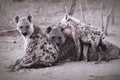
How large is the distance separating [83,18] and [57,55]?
1.00 feet

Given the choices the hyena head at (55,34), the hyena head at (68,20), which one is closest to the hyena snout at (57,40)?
the hyena head at (55,34)

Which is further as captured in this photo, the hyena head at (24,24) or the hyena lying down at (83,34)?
the hyena lying down at (83,34)

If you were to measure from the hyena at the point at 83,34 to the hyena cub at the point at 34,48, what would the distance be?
0.14m

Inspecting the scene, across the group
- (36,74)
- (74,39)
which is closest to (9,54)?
(36,74)

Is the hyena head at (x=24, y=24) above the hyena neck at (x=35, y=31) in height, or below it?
above

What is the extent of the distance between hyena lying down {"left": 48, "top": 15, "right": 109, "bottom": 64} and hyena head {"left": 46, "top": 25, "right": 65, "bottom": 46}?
0.03 m

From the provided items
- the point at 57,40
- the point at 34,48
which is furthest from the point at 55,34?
the point at 34,48

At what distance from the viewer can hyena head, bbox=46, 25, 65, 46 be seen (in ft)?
8.55

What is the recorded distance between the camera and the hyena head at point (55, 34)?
2.61 meters

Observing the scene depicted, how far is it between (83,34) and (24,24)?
0.41 meters

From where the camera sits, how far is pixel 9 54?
2.52m

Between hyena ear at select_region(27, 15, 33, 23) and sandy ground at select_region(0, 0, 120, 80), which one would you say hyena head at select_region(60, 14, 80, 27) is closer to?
sandy ground at select_region(0, 0, 120, 80)

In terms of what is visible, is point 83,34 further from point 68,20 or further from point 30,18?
point 30,18

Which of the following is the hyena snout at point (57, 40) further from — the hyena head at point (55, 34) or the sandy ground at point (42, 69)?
the sandy ground at point (42, 69)
